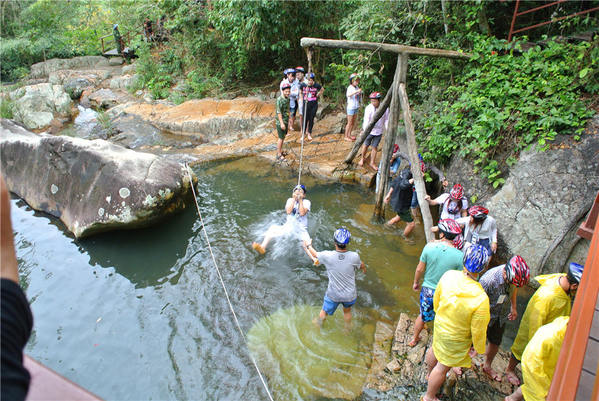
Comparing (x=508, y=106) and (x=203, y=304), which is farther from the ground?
(x=508, y=106)

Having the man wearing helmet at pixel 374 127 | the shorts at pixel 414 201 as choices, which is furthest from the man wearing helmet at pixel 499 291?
the man wearing helmet at pixel 374 127

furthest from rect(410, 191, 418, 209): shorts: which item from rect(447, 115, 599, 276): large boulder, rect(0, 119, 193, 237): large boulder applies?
rect(0, 119, 193, 237): large boulder

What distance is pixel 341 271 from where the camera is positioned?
14.0ft

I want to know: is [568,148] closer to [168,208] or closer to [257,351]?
[257,351]

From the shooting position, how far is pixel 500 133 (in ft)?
20.5

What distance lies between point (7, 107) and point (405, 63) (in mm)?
14307

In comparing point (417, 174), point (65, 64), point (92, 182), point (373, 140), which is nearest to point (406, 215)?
point (417, 174)

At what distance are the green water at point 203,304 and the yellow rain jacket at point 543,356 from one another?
1.81m

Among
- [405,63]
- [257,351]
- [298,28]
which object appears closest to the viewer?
[257,351]

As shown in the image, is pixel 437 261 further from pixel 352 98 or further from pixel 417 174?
pixel 352 98

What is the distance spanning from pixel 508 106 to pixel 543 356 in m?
4.86

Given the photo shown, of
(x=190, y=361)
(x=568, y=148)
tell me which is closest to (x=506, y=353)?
(x=568, y=148)

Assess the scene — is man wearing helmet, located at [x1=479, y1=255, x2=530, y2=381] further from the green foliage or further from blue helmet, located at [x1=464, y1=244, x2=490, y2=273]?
the green foliage

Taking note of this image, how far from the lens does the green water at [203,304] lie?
424 centimetres
